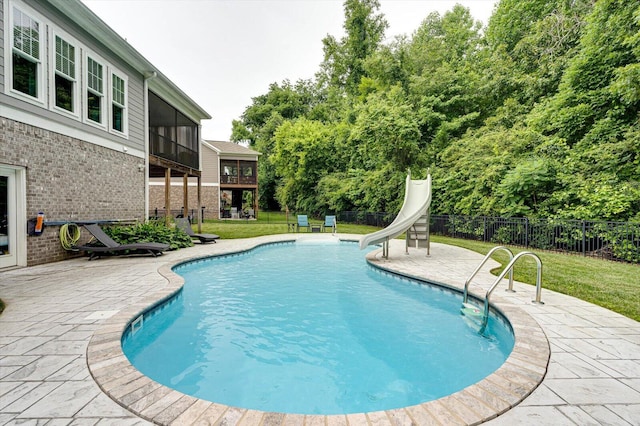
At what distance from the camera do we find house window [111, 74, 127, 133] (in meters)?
9.11

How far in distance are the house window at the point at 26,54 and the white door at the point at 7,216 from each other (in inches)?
72.7

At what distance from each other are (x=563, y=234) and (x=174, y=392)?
11481 mm

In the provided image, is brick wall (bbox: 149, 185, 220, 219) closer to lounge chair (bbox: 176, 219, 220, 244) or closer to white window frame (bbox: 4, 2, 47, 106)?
lounge chair (bbox: 176, 219, 220, 244)

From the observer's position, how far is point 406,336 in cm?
416

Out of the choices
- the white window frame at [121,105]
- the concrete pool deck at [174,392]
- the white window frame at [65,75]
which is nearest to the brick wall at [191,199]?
the white window frame at [121,105]

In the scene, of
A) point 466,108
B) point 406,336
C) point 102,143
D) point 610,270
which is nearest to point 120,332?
point 406,336

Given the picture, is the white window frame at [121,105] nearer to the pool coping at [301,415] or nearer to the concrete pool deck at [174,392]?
the concrete pool deck at [174,392]

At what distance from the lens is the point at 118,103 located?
9.29m

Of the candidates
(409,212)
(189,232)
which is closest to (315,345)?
(409,212)

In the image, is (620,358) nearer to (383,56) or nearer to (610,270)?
(610,270)

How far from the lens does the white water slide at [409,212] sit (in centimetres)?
809

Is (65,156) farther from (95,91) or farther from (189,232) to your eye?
(189,232)

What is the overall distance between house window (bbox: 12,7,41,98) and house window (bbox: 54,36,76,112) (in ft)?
1.68

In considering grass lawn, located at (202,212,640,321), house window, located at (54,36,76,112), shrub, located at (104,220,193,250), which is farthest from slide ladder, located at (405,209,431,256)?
house window, located at (54,36,76,112)
